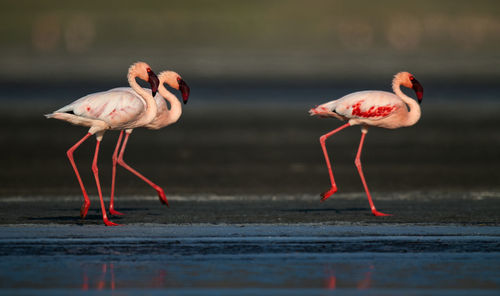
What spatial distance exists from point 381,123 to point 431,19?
138 m

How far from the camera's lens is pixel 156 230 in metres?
12.0

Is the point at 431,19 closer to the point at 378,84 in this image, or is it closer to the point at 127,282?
the point at 378,84

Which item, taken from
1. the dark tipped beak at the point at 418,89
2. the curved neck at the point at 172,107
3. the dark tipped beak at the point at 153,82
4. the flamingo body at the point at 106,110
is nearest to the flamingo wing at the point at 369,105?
the dark tipped beak at the point at 418,89

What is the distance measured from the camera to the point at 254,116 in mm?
29641

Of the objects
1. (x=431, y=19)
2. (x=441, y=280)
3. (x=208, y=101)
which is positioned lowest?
(x=431, y=19)

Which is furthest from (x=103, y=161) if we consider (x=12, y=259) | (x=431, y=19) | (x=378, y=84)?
(x=431, y=19)

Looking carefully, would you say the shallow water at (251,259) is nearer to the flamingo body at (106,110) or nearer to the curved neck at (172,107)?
the flamingo body at (106,110)

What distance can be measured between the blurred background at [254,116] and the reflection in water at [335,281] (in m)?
6.19

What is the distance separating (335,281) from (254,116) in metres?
20.3

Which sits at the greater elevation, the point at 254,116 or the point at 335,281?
the point at 335,281

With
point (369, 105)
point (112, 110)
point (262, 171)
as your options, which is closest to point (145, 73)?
point (112, 110)

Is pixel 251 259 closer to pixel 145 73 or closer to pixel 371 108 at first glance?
pixel 145 73

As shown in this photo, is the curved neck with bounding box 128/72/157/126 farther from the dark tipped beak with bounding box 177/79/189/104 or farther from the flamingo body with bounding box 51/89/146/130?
the dark tipped beak with bounding box 177/79/189/104

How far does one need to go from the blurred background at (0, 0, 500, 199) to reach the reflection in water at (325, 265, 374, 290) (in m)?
6.19
